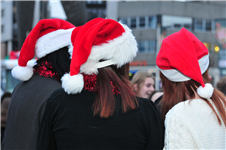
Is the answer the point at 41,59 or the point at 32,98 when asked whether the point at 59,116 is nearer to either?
the point at 32,98

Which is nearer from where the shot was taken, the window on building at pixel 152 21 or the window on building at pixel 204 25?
the window on building at pixel 152 21

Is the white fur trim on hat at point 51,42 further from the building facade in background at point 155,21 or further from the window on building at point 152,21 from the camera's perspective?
the window on building at point 152,21

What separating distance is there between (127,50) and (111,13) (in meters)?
7.99

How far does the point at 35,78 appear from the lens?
1.83 m

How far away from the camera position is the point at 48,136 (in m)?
1.34

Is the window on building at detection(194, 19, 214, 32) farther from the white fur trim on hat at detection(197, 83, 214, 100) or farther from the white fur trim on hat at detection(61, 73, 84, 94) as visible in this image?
the white fur trim on hat at detection(61, 73, 84, 94)

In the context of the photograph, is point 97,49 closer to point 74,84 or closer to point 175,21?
point 74,84

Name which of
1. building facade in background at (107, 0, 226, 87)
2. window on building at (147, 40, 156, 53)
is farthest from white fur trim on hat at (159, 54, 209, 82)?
window on building at (147, 40, 156, 53)

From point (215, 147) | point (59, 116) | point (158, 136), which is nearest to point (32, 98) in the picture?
point (59, 116)

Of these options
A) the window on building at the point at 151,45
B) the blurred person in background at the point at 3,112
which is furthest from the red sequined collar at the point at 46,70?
the window on building at the point at 151,45

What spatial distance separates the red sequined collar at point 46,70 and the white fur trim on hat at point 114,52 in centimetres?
56

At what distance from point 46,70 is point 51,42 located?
0.24 m

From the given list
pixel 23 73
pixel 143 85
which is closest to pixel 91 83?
pixel 23 73

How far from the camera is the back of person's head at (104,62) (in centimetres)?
128
